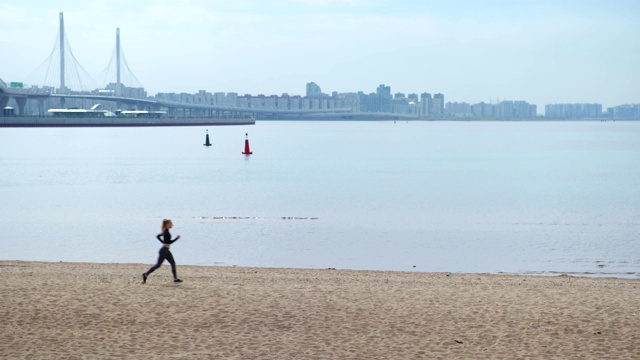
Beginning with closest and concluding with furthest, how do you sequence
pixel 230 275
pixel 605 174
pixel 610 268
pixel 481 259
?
pixel 230 275, pixel 610 268, pixel 481 259, pixel 605 174

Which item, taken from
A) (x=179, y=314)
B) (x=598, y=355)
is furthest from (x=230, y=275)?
(x=598, y=355)

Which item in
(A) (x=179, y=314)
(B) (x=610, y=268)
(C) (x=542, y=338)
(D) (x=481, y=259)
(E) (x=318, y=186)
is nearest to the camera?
(C) (x=542, y=338)

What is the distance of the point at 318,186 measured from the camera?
144ft

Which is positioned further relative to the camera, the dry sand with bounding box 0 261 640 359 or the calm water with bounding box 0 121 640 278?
the calm water with bounding box 0 121 640 278

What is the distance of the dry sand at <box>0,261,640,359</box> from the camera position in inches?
356

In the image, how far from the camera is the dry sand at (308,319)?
9039 millimetres

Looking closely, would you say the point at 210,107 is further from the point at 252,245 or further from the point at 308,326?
the point at 308,326

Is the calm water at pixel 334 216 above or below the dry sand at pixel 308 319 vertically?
below

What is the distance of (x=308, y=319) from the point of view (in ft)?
33.9

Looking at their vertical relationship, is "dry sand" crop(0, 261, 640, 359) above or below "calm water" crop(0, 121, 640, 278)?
above

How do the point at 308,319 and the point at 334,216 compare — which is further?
the point at 334,216

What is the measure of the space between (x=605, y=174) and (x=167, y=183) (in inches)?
1096

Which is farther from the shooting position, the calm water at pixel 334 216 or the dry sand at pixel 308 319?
the calm water at pixel 334 216

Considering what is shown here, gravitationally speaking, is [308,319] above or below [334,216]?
above
